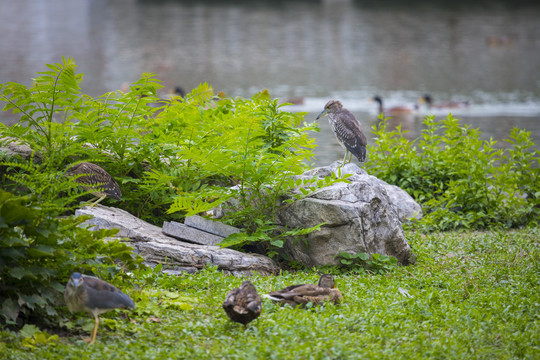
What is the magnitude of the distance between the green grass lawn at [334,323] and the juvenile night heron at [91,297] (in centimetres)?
29

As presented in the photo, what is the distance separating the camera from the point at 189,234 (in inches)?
341

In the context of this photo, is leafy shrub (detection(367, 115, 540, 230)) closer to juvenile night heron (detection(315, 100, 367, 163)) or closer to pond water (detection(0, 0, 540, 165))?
juvenile night heron (detection(315, 100, 367, 163))

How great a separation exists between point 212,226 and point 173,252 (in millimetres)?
884

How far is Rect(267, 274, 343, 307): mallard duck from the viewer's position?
695 cm

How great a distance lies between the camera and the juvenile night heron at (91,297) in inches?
229

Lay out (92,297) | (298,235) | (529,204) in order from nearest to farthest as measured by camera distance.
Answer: (92,297)
(298,235)
(529,204)

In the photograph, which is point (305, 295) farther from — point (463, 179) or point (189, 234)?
point (463, 179)

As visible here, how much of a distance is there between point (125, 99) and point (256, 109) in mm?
1868

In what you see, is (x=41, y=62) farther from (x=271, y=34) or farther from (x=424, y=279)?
(x=424, y=279)

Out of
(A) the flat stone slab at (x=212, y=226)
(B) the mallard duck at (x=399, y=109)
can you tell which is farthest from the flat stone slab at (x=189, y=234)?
(B) the mallard duck at (x=399, y=109)

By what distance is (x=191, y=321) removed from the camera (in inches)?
256

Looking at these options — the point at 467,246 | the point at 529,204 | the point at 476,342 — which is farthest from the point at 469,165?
the point at 476,342

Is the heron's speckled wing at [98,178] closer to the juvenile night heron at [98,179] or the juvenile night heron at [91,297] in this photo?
the juvenile night heron at [98,179]

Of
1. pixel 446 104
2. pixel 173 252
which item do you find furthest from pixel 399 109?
pixel 173 252
